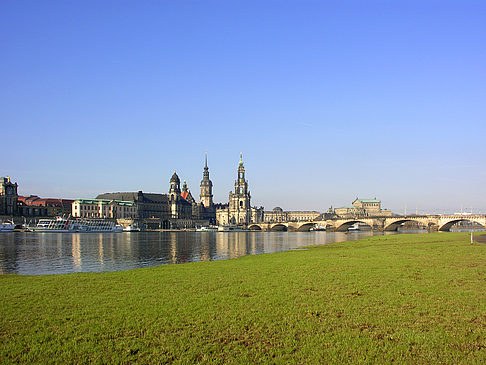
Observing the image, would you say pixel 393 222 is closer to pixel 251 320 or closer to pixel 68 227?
pixel 68 227

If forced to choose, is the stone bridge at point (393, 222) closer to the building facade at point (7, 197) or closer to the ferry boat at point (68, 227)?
the ferry boat at point (68, 227)

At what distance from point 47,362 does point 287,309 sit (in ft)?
23.3

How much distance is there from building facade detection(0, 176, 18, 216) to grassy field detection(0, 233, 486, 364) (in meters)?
190

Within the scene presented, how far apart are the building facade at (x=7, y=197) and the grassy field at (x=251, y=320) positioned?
190 m

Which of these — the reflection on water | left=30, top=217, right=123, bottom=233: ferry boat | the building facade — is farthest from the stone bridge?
the building facade

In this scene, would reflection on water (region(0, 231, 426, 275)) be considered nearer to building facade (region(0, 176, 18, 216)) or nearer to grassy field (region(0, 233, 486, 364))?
grassy field (region(0, 233, 486, 364))

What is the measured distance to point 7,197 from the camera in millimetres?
189375

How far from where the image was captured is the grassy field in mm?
10125

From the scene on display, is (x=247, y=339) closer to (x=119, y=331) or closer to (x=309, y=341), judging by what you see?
(x=309, y=341)

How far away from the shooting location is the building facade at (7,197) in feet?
617

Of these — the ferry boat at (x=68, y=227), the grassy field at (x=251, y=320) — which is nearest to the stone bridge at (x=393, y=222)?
the ferry boat at (x=68, y=227)

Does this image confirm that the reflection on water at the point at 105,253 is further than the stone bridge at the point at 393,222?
No

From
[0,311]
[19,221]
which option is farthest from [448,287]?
[19,221]

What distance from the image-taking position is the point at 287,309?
45.9 ft
